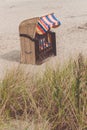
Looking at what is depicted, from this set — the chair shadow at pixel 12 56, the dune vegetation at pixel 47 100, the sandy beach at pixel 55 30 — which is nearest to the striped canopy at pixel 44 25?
the sandy beach at pixel 55 30

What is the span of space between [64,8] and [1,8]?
8.82 feet

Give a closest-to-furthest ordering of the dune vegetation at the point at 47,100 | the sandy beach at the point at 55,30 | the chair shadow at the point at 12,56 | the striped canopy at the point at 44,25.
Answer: the dune vegetation at the point at 47,100
the striped canopy at the point at 44,25
the sandy beach at the point at 55,30
the chair shadow at the point at 12,56

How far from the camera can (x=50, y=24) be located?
771 cm

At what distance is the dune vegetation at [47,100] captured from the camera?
4043 millimetres

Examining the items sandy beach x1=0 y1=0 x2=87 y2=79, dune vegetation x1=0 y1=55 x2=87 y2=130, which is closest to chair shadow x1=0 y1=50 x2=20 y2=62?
sandy beach x1=0 y1=0 x2=87 y2=79

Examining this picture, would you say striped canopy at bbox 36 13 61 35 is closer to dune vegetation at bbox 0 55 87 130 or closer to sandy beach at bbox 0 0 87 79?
sandy beach at bbox 0 0 87 79

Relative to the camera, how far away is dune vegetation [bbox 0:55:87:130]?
4.04 m

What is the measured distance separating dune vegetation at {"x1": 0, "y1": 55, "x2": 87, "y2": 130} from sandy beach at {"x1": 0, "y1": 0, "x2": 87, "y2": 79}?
89 cm

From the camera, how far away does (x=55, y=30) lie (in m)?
10.6

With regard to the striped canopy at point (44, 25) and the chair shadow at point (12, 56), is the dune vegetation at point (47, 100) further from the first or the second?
the chair shadow at point (12, 56)

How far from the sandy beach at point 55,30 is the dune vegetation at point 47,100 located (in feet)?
2.92

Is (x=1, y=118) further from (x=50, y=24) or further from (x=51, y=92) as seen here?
(x=50, y=24)

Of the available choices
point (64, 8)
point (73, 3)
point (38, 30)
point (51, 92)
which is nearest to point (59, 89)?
point (51, 92)

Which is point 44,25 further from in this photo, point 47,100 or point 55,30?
point 47,100
